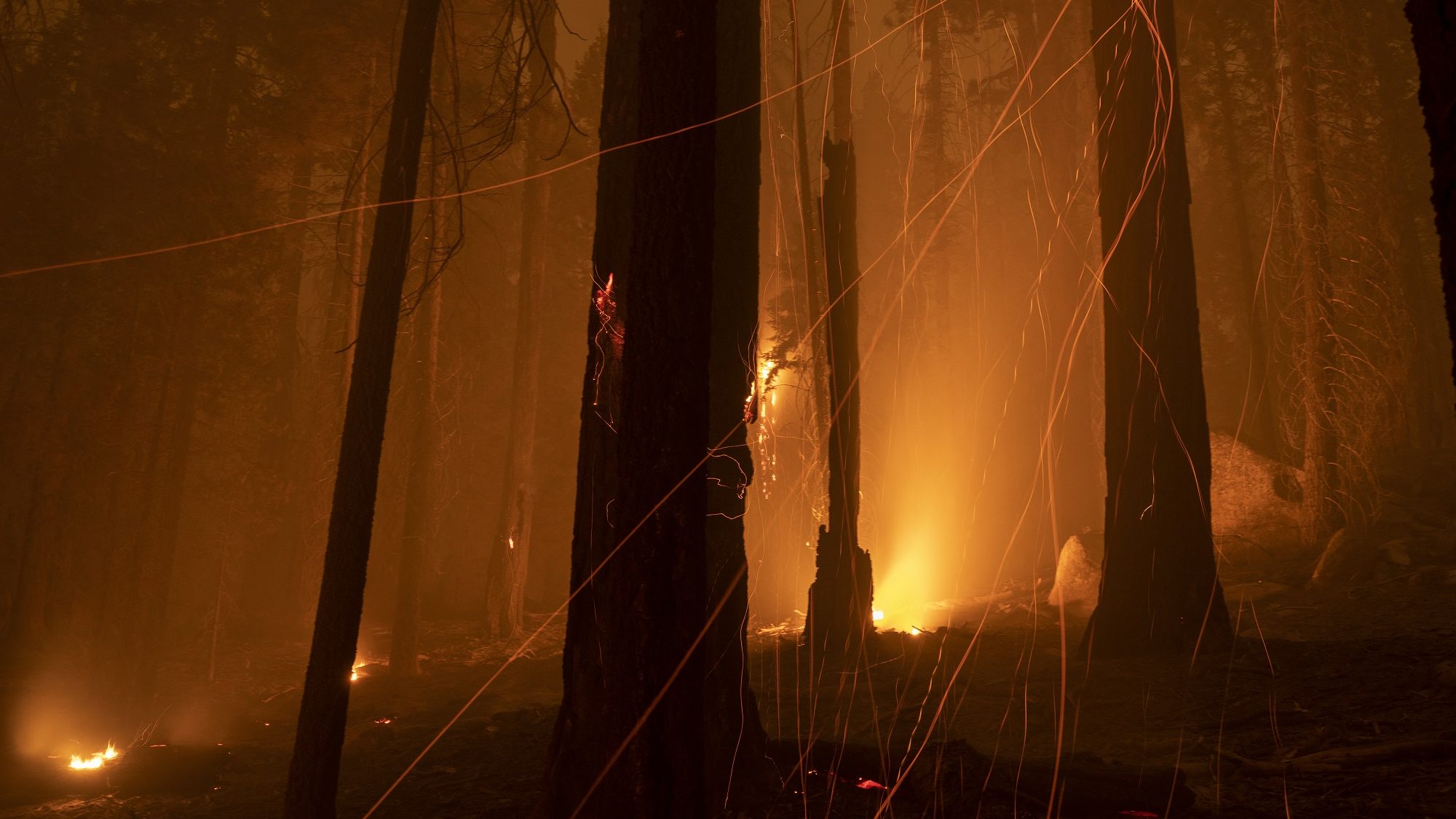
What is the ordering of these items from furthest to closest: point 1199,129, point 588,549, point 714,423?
point 1199,129 → point 714,423 → point 588,549

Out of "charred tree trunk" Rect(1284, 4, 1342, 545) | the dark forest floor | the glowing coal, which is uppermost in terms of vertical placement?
"charred tree trunk" Rect(1284, 4, 1342, 545)

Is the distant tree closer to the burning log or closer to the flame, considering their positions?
the burning log

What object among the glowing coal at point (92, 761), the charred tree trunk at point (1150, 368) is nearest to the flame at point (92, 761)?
the glowing coal at point (92, 761)

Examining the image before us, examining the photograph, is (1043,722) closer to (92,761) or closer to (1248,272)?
(92,761)

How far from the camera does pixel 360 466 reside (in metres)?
5.94

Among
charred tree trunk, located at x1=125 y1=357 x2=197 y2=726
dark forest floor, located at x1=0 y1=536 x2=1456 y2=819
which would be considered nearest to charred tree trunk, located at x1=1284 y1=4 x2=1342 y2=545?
dark forest floor, located at x1=0 y1=536 x2=1456 y2=819

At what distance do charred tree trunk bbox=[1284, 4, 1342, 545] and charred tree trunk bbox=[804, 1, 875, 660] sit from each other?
24.2 ft

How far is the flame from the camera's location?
33.4 ft

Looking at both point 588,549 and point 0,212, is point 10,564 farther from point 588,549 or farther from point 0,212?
point 588,549

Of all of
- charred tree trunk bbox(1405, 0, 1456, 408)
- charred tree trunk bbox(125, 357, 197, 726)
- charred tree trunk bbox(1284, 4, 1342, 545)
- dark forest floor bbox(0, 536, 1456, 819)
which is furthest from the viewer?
charred tree trunk bbox(125, 357, 197, 726)

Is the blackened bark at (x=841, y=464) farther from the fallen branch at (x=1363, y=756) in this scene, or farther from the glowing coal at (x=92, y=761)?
the glowing coal at (x=92, y=761)

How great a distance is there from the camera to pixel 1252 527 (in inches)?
568

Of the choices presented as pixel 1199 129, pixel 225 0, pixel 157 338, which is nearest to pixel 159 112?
pixel 225 0

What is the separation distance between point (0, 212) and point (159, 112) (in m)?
2.72
